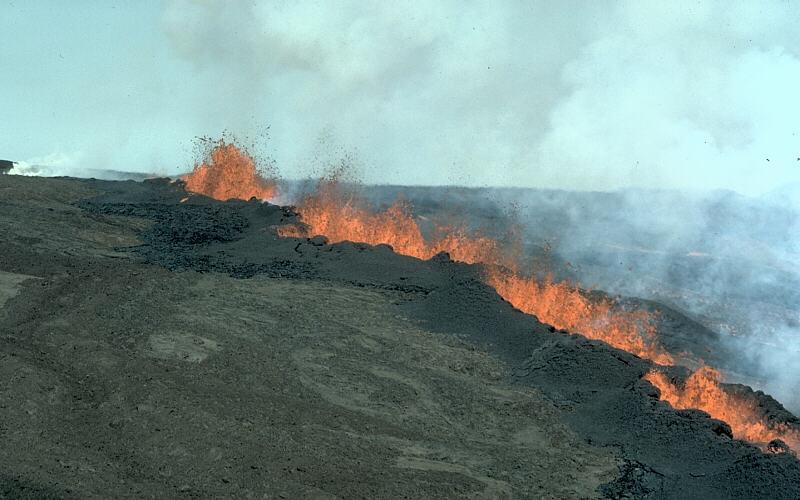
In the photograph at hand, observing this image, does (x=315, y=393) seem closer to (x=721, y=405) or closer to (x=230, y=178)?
(x=721, y=405)

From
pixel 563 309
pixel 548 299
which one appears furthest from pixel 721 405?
pixel 563 309

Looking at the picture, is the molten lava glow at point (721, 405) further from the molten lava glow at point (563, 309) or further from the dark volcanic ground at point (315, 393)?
the molten lava glow at point (563, 309)

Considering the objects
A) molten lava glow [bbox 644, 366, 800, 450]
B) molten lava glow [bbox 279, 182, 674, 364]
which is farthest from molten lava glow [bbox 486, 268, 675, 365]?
molten lava glow [bbox 644, 366, 800, 450]

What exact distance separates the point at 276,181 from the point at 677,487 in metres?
26.5

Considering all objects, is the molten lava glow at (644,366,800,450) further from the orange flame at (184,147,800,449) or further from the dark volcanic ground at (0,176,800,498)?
the dark volcanic ground at (0,176,800,498)

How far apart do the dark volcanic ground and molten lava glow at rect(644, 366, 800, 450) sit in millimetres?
323

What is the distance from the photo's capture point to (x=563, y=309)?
2116 cm

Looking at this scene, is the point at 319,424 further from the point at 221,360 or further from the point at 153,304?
the point at 153,304

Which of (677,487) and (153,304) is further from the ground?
(153,304)

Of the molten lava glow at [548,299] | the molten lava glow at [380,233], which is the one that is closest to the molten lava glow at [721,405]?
the molten lava glow at [548,299]

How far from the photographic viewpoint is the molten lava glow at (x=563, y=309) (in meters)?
20.0

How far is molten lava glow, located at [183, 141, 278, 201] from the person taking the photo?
3325cm

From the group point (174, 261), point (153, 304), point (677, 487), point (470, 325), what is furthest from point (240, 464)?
point (174, 261)

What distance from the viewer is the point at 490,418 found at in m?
12.3
